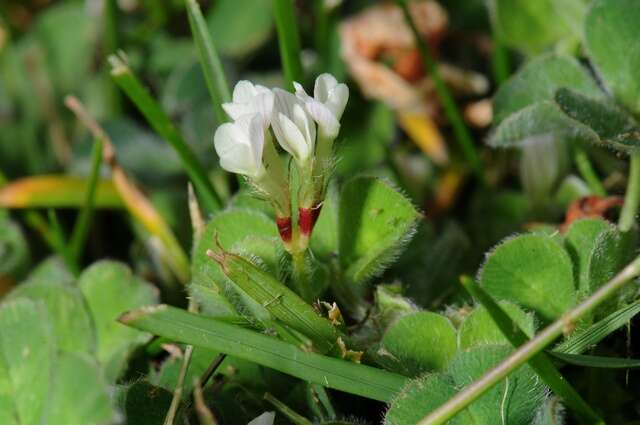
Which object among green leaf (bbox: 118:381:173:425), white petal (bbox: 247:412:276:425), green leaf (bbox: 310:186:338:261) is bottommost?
white petal (bbox: 247:412:276:425)

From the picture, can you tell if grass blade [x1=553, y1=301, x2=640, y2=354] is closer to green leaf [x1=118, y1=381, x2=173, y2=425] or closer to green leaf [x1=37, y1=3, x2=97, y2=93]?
green leaf [x1=118, y1=381, x2=173, y2=425]

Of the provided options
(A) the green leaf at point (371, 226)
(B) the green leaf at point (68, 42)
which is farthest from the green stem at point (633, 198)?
(B) the green leaf at point (68, 42)

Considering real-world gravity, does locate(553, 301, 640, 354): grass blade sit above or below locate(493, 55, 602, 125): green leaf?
below

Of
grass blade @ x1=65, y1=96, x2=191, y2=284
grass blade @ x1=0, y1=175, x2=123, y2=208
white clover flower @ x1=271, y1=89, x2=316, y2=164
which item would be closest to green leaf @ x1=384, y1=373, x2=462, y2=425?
white clover flower @ x1=271, y1=89, x2=316, y2=164

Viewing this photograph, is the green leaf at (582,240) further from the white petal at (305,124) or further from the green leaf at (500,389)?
the white petal at (305,124)

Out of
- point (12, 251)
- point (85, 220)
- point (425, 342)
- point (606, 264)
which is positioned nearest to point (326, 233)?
point (425, 342)

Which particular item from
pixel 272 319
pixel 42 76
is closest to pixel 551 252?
pixel 272 319
